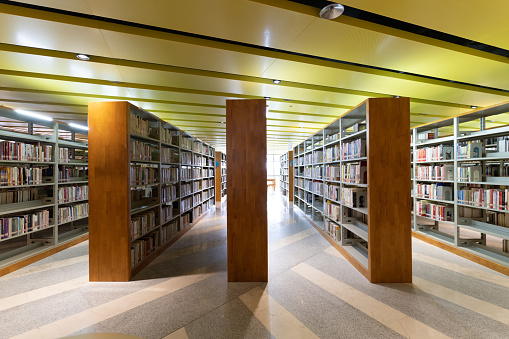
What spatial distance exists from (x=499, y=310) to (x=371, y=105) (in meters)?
2.79

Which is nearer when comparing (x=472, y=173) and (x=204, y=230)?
(x=472, y=173)

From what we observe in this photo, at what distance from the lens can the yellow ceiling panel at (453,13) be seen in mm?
2248

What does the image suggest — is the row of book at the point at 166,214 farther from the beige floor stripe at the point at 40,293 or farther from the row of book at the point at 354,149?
the row of book at the point at 354,149

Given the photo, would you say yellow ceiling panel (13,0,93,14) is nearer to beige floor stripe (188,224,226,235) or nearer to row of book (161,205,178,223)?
row of book (161,205,178,223)

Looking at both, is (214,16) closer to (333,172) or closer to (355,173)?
(355,173)

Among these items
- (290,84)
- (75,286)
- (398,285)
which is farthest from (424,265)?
(75,286)

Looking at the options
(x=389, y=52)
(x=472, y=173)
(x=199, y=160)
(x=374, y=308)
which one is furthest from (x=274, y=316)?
(x=199, y=160)

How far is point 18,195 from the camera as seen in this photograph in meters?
4.07

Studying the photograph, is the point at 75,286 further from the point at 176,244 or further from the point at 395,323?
the point at 395,323

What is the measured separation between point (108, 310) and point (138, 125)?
8.77ft

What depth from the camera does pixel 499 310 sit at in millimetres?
2455

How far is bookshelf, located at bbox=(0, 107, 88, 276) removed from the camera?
362 cm

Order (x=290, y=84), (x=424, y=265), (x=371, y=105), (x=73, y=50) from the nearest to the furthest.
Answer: (x=73, y=50), (x=371, y=105), (x=424, y=265), (x=290, y=84)

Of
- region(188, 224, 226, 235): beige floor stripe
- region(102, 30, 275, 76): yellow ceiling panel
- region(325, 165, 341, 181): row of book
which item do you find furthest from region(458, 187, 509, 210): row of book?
region(188, 224, 226, 235): beige floor stripe
